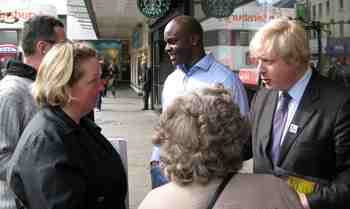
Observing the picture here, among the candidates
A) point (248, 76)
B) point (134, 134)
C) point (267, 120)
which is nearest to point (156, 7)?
point (248, 76)

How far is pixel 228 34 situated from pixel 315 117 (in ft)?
26.1

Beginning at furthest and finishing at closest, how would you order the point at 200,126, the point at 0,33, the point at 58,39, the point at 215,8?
1. the point at 0,33
2. the point at 215,8
3. the point at 58,39
4. the point at 200,126

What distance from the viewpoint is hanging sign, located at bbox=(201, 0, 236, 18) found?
9.64m

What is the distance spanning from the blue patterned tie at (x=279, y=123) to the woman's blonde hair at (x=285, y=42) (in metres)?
0.20

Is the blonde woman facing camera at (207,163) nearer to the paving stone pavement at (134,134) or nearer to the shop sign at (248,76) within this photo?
the paving stone pavement at (134,134)

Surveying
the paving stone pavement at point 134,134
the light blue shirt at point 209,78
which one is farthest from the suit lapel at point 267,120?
the light blue shirt at point 209,78

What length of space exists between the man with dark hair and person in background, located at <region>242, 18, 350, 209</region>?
46.4 inches

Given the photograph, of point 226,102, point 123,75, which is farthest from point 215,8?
point 123,75

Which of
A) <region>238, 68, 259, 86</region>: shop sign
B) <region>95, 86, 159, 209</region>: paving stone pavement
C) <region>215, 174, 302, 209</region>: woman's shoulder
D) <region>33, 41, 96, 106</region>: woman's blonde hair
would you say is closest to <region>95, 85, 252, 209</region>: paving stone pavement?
<region>95, 86, 159, 209</region>: paving stone pavement

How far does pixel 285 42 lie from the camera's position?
2633 millimetres

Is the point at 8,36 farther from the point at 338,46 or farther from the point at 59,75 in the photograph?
the point at 59,75

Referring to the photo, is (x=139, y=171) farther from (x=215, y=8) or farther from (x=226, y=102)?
(x=226, y=102)

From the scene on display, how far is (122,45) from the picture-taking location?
51.1 m

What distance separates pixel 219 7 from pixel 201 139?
8094 mm
